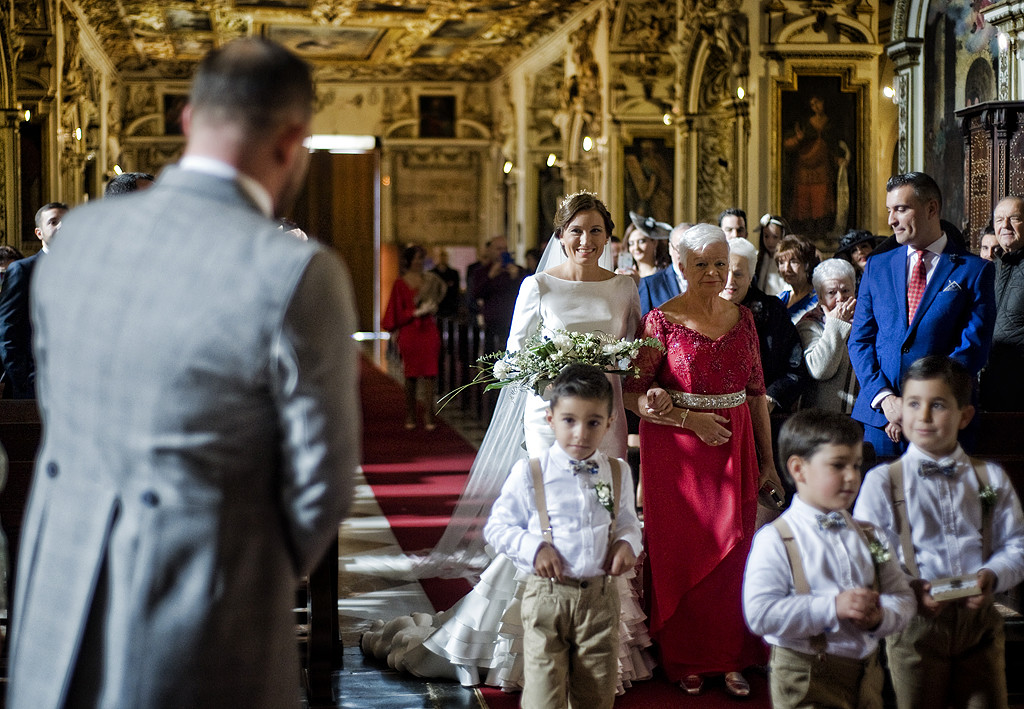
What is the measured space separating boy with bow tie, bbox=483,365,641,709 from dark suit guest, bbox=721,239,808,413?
2.15 meters

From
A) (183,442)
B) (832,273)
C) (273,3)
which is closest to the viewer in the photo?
(183,442)

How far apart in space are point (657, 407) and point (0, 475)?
8.14 feet

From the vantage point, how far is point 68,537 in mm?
1910

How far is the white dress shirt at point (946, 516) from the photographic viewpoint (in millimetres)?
3131

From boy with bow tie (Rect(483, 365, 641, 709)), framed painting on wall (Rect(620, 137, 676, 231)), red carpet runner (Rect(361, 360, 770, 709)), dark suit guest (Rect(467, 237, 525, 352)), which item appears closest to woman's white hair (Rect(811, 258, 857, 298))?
red carpet runner (Rect(361, 360, 770, 709))

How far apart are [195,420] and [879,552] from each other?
184 centimetres

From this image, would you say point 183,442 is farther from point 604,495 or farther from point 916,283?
point 916,283

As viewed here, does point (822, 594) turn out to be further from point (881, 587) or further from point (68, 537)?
point (68, 537)

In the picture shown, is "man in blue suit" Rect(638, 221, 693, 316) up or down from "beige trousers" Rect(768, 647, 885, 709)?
up

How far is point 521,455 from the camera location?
5.14 m

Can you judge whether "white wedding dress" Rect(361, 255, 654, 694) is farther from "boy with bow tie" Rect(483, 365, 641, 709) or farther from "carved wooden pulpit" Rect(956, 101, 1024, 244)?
"carved wooden pulpit" Rect(956, 101, 1024, 244)

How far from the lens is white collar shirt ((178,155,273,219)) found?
191 cm

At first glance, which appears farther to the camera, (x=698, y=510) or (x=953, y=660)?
(x=698, y=510)

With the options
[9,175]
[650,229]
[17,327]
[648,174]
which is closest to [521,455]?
[17,327]
